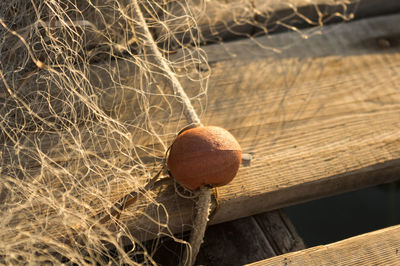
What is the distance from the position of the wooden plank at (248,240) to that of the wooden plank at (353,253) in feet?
0.71

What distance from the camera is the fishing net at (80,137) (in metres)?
1.35

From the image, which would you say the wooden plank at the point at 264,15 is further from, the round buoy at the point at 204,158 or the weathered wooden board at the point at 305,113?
the round buoy at the point at 204,158

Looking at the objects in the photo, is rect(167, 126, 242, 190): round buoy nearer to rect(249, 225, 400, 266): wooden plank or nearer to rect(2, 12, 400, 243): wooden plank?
rect(2, 12, 400, 243): wooden plank

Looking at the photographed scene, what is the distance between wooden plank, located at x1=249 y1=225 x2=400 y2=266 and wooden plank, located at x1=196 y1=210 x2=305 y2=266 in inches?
8.5

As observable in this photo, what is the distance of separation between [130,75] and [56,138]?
1.47 ft

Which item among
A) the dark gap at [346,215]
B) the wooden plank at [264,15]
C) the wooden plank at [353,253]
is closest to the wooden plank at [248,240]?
the wooden plank at [353,253]

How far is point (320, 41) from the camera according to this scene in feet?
7.24

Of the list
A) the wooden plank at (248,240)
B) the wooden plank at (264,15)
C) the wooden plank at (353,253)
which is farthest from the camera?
the wooden plank at (264,15)

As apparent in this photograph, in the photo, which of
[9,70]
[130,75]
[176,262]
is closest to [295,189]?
[176,262]

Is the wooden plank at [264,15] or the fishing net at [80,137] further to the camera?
the wooden plank at [264,15]

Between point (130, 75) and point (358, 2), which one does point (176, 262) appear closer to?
point (130, 75)

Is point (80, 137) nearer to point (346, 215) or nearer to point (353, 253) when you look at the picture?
point (353, 253)

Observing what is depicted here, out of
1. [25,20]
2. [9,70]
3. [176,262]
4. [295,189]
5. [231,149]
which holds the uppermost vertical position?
[25,20]

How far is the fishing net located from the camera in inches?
53.2
